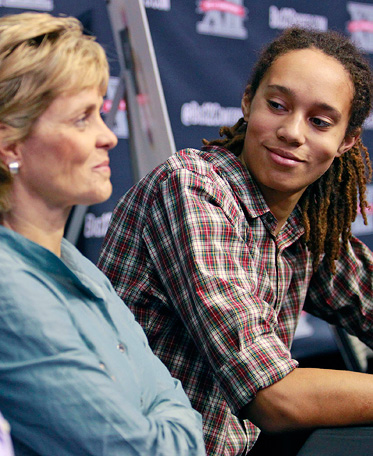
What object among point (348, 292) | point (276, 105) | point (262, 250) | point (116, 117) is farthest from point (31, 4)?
point (348, 292)

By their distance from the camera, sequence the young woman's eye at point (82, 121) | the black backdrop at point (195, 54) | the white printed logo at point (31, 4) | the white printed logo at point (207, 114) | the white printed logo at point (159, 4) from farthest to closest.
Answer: the white printed logo at point (207, 114) < the white printed logo at point (159, 4) < the black backdrop at point (195, 54) < the white printed logo at point (31, 4) < the young woman's eye at point (82, 121)

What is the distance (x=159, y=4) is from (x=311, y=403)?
6.46 ft

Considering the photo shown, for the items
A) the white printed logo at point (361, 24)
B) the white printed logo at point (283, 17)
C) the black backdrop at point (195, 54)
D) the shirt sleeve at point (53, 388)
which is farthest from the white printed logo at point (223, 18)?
the shirt sleeve at point (53, 388)

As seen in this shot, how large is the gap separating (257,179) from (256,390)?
1.73 feet

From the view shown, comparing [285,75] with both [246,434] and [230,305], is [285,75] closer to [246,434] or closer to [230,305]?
[230,305]

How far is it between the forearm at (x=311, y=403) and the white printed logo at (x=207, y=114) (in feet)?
5.70

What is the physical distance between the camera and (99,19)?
232 cm

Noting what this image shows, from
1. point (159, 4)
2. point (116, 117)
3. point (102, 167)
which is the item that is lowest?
point (116, 117)

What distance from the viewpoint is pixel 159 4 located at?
2537mm

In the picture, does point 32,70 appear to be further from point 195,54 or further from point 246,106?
point 195,54

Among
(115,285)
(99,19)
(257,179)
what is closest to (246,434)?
(115,285)

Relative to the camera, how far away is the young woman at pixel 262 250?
1.07 m

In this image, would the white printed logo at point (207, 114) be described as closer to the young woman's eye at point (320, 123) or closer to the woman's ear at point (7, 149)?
the young woman's eye at point (320, 123)

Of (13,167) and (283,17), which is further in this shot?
(283,17)
